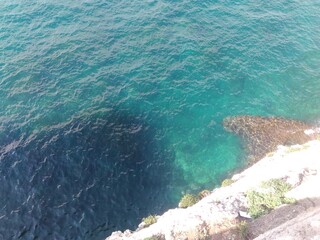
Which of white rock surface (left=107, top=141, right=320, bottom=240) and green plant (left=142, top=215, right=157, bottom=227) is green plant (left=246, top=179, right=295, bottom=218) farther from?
green plant (left=142, top=215, right=157, bottom=227)

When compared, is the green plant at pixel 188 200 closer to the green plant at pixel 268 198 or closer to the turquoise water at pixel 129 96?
the turquoise water at pixel 129 96

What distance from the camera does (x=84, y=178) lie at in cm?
3753

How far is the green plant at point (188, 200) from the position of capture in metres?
34.4

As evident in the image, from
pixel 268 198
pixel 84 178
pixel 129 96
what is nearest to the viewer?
pixel 268 198

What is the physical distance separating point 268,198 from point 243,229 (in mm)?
3786

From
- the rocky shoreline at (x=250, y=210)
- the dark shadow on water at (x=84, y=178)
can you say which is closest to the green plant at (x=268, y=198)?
the rocky shoreline at (x=250, y=210)

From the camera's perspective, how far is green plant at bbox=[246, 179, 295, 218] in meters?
25.7

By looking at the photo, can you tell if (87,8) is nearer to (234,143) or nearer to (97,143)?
(97,143)

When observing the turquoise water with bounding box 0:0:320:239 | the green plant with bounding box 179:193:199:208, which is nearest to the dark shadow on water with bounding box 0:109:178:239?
the turquoise water with bounding box 0:0:320:239

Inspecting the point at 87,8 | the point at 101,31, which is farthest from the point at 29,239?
the point at 87,8

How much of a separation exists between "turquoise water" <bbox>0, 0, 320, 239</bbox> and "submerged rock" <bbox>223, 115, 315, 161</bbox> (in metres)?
1.34

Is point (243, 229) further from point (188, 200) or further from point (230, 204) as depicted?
point (188, 200)

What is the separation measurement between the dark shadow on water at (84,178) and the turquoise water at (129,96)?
0.11 metres

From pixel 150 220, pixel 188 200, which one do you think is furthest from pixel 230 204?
pixel 150 220
